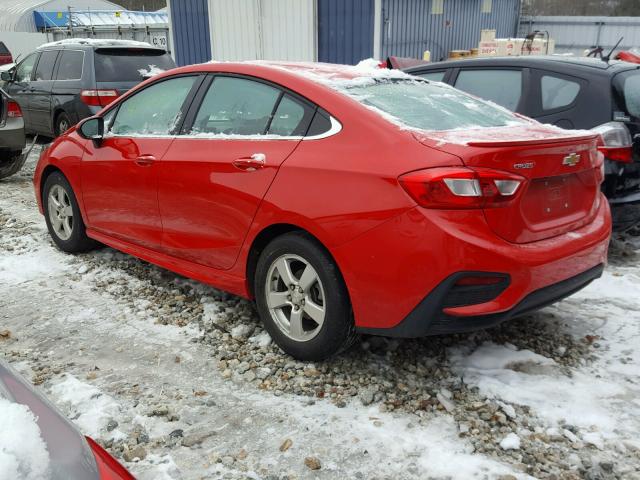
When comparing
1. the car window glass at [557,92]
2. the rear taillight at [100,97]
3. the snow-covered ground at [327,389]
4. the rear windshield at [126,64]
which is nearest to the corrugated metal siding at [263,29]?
the rear windshield at [126,64]

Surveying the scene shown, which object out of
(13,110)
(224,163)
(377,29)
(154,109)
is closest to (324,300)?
(224,163)

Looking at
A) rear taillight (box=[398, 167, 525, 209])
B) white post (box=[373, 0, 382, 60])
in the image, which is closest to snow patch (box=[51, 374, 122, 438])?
rear taillight (box=[398, 167, 525, 209])

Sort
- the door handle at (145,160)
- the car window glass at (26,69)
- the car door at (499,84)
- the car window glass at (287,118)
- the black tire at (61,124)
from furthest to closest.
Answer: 1. the car window glass at (26,69)
2. the black tire at (61,124)
3. the car door at (499,84)
4. the door handle at (145,160)
5. the car window glass at (287,118)

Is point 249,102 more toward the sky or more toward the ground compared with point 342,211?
more toward the sky

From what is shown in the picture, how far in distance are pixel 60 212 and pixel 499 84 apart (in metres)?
4.05

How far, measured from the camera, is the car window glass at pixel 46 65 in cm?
1002

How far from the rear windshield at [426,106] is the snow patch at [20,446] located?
2109 millimetres

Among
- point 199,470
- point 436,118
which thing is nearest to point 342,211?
point 436,118

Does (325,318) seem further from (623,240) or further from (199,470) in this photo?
(623,240)

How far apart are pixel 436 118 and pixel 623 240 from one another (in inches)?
126

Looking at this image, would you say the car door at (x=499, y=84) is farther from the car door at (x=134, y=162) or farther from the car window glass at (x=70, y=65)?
the car window glass at (x=70, y=65)

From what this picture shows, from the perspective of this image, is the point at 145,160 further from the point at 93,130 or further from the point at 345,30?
the point at 345,30

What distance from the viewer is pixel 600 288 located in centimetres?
427

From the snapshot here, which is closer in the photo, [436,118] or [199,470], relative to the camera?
[199,470]
